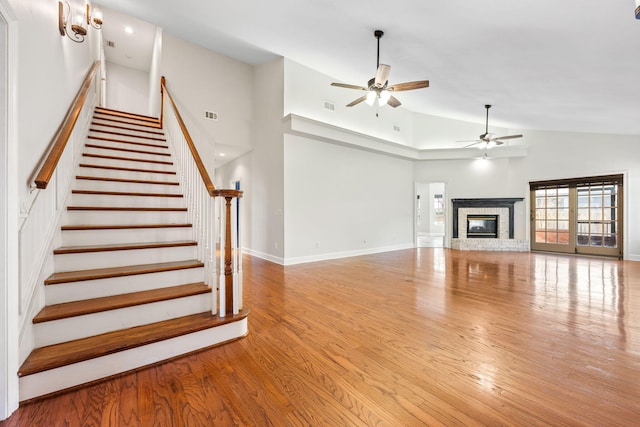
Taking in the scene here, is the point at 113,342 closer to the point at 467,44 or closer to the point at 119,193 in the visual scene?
the point at 119,193

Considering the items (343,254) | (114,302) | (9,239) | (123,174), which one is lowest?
(343,254)

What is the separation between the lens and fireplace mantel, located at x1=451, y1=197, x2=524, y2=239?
8047 millimetres

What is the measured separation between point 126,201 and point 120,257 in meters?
1.01

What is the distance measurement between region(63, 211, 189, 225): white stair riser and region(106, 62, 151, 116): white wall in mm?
7158

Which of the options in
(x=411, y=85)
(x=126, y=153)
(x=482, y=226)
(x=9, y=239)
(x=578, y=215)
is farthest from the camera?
(x=482, y=226)

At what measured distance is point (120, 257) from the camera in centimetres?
255

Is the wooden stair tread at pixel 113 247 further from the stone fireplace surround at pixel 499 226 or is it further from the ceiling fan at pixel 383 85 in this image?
the stone fireplace surround at pixel 499 226

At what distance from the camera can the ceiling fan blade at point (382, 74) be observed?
144 inches

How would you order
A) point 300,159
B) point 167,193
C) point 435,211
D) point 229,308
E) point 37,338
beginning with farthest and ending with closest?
point 435,211
point 300,159
point 167,193
point 229,308
point 37,338

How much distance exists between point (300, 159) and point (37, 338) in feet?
15.9

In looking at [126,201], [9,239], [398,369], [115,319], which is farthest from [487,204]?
[9,239]

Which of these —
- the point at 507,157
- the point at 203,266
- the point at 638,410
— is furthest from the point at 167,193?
the point at 507,157

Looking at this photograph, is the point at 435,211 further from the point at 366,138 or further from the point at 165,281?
the point at 165,281

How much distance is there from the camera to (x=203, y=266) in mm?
2748
